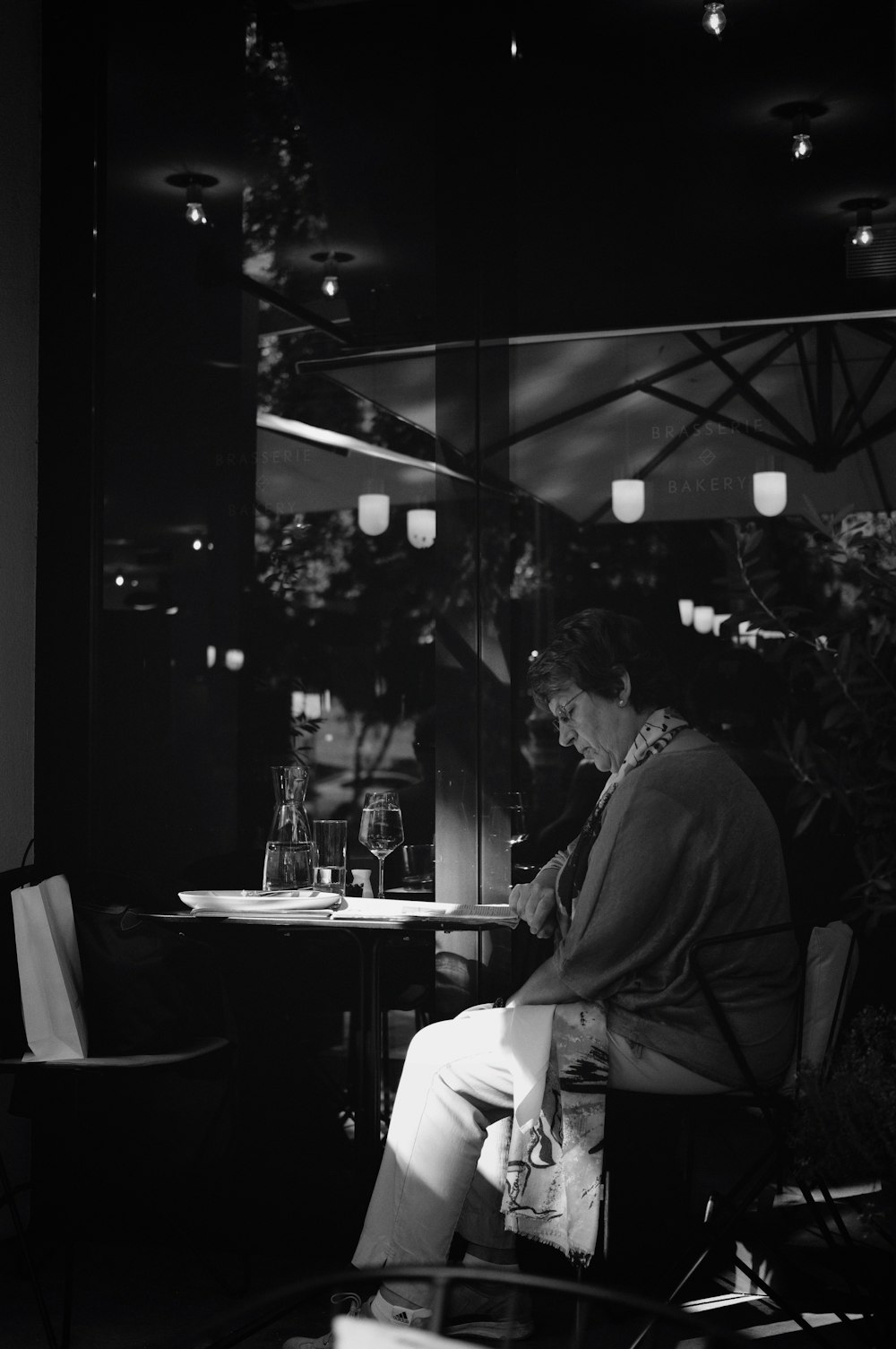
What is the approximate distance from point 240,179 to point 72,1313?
10.0ft

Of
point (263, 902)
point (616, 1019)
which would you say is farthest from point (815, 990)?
point (263, 902)

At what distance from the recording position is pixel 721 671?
3.51m

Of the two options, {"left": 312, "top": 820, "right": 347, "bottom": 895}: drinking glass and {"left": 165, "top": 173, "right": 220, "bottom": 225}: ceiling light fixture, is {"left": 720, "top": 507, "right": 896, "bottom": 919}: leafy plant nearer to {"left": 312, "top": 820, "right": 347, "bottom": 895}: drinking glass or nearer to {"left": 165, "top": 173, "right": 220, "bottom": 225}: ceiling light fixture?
{"left": 312, "top": 820, "right": 347, "bottom": 895}: drinking glass

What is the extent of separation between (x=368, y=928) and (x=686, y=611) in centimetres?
113

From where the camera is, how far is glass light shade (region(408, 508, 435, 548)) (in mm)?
3818

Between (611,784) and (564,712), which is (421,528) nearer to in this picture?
(564,712)

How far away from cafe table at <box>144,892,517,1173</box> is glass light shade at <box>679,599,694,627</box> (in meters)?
0.86

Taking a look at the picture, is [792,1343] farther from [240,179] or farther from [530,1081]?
[240,179]

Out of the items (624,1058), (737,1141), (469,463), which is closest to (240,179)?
(469,463)

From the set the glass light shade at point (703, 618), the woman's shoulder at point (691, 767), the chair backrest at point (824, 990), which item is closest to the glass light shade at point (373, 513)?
the glass light shade at point (703, 618)

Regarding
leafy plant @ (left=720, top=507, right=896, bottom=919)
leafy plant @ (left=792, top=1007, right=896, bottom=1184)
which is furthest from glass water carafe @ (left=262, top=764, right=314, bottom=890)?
leafy plant @ (left=792, top=1007, right=896, bottom=1184)

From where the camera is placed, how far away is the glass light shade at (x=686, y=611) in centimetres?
354

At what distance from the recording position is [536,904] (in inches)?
131

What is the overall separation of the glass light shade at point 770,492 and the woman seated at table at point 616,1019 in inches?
30.1
